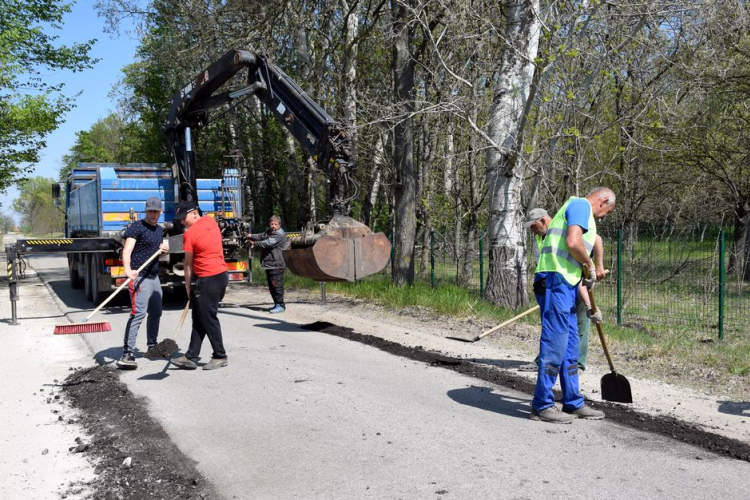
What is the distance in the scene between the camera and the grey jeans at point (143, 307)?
8469mm

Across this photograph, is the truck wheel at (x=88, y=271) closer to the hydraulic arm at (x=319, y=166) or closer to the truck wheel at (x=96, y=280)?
the truck wheel at (x=96, y=280)

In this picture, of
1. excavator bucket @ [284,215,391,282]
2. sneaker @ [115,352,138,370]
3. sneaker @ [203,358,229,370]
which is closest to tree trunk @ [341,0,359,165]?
excavator bucket @ [284,215,391,282]

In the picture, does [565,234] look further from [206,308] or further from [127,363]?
[127,363]

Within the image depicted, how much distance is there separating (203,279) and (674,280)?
7947 millimetres

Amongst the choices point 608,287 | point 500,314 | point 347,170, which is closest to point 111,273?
point 347,170

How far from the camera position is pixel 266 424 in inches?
235

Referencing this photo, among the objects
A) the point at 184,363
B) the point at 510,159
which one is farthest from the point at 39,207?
the point at 184,363

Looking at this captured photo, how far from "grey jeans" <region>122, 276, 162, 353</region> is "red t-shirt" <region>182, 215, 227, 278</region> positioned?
1.05 m

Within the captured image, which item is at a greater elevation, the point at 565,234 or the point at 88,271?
the point at 565,234

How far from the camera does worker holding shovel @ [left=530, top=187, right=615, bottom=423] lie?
5871 mm

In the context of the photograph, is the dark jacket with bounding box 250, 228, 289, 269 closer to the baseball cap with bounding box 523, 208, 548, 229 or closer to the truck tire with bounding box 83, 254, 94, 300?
the truck tire with bounding box 83, 254, 94, 300

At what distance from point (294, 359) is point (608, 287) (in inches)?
259

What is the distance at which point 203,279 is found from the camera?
8.05 m

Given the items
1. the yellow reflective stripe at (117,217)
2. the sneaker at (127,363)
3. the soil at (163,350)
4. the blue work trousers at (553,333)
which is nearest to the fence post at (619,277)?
the blue work trousers at (553,333)
